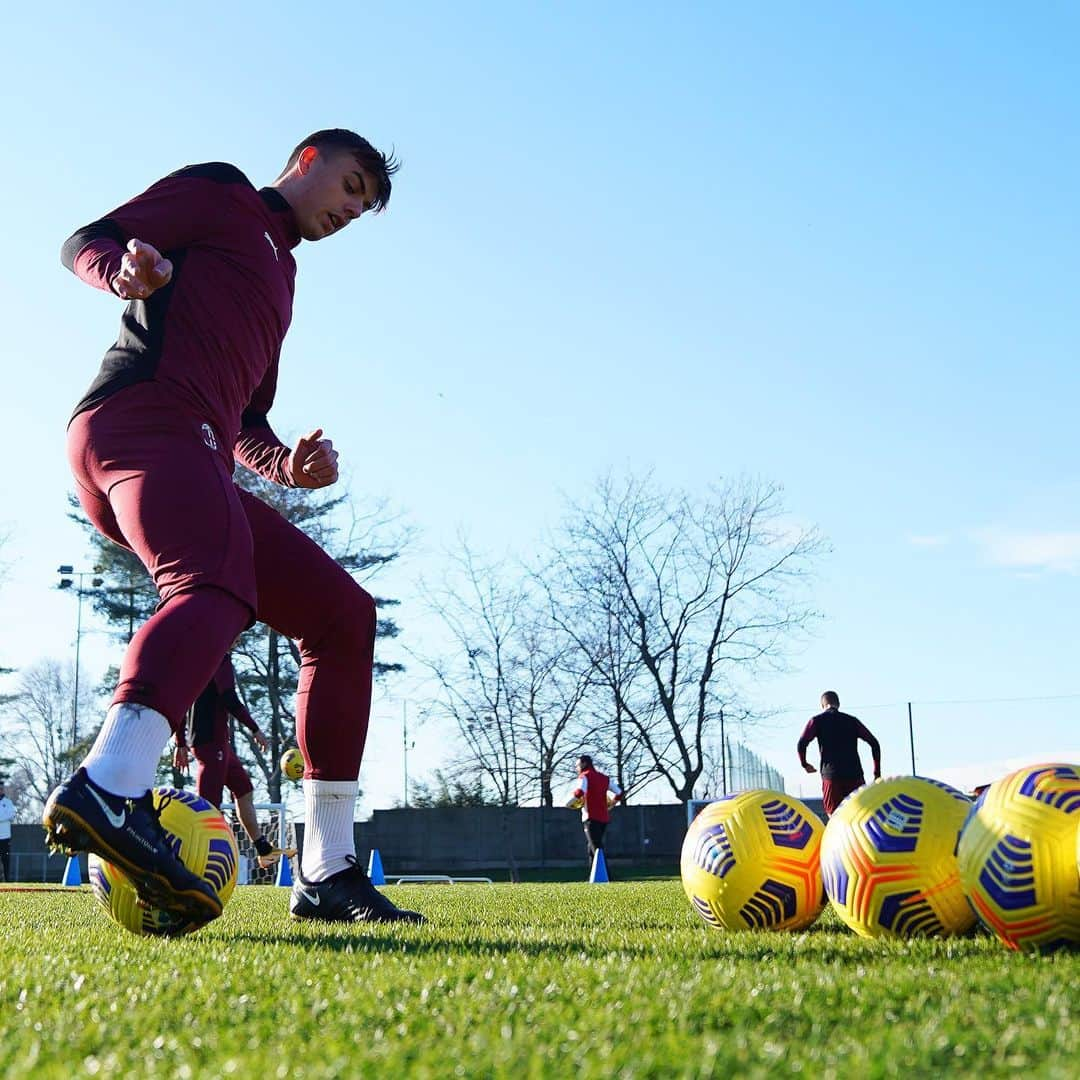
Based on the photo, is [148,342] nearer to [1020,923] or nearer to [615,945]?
[615,945]

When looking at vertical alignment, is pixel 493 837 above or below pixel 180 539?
below

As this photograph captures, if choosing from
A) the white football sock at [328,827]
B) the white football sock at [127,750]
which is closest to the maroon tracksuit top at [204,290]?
the white football sock at [127,750]

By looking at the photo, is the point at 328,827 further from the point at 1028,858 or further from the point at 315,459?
the point at 1028,858

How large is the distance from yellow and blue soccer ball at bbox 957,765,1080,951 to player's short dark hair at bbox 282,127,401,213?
3132 millimetres

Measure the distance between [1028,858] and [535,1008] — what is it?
5.82 ft

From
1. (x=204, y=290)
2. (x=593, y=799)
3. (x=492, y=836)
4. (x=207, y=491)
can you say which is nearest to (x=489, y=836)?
(x=492, y=836)

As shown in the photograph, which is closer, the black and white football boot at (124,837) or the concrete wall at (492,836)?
the black and white football boot at (124,837)

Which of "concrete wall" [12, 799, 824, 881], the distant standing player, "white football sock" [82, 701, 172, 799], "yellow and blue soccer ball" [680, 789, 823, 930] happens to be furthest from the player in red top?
"white football sock" [82, 701, 172, 799]

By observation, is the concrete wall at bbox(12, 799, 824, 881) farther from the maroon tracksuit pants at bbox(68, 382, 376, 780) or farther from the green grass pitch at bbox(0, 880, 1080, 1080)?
the green grass pitch at bbox(0, 880, 1080, 1080)

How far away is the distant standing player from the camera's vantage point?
16641 millimetres

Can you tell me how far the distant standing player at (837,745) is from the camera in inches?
655

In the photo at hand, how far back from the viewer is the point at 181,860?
404 cm

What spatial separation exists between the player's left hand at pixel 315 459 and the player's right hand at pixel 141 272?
33.2 inches

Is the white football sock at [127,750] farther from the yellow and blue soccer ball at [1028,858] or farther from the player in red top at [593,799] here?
the player in red top at [593,799]
